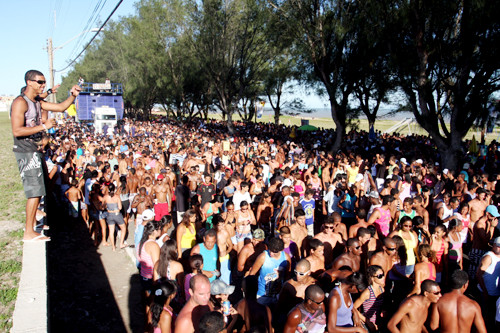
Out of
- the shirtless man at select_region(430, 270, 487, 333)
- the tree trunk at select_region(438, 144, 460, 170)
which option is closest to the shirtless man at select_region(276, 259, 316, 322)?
the shirtless man at select_region(430, 270, 487, 333)

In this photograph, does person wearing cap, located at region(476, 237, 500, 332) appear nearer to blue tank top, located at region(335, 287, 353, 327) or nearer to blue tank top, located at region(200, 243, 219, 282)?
blue tank top, located at region(335, 287, 353, 327)

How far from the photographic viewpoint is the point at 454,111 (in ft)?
44.7

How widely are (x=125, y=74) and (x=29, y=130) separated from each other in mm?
47677

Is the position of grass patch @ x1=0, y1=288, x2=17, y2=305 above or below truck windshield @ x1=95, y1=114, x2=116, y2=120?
below

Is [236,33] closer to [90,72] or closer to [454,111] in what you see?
[454,111]

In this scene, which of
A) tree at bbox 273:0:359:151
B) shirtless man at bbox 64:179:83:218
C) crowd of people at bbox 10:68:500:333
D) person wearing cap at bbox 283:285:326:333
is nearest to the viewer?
person wearing cap at bbox 283:285:326:333

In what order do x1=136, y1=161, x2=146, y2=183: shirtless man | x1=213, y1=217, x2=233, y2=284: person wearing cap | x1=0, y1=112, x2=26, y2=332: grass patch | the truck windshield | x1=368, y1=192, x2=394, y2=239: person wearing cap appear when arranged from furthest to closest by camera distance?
the truck windshield < x1=136, y1=161, x2=146, y2=183: shirtless man < x1=368, y1=192, x2=394, y2=239: person wearing cap < x1=213, y1=217, x2=233, y2=284: person wearing cap < x1=0, y1=112, x2=26, y2=332: grass patch

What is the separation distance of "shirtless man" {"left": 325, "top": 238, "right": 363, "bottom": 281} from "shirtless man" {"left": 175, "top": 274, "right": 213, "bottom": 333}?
79.8 inches

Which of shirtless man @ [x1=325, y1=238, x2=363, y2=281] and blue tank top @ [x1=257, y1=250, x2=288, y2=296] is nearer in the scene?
blue tank top @ [x1=257, y1=250, x2=288, y2=296]

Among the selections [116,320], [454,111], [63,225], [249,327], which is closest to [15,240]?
[116,320]

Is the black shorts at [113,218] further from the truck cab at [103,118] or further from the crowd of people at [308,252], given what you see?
the truck cab at [103,118]

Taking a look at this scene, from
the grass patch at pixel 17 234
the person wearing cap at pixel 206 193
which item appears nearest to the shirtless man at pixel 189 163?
the person wearing cap at pixel 206 193

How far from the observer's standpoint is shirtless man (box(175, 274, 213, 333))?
3.50 meters

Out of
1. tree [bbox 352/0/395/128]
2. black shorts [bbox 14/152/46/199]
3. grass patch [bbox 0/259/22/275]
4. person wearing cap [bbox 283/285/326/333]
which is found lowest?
person wearing cap [bbox 283/285/326/333]
